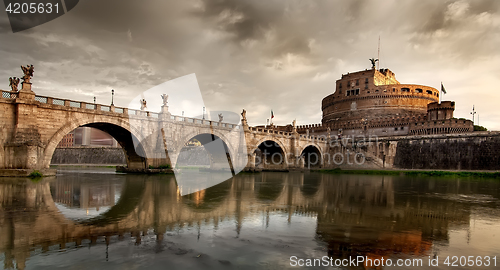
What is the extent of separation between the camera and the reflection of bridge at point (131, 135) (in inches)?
912

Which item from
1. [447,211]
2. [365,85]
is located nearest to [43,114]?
[447,211]

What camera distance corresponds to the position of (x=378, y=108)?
7750 cm

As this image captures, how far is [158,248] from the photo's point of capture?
6.72 metres

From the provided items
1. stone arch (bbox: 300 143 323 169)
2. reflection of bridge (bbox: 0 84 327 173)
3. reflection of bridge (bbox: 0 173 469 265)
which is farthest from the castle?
reflection of bridge (bbox: 0 173 469 265)

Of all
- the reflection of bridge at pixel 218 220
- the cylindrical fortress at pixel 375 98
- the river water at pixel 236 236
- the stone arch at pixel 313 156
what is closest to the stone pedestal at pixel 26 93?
the reflection of bridge at pixel 218 220

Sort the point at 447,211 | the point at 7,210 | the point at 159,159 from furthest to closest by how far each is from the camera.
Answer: the point at 159,159 < the point at 447,211 < the point at 7,210

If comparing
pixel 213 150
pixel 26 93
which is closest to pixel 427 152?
pixel 213 150

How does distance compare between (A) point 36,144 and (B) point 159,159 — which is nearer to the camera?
(A) point 36,144

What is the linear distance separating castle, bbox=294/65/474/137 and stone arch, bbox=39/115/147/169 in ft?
152

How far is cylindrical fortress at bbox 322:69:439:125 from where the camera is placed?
76688 millimetres

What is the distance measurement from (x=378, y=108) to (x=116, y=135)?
6656cm

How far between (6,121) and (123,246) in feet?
76.8

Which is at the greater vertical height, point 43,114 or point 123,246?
point 43,114

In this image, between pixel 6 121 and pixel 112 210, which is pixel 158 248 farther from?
pixel 6 121
